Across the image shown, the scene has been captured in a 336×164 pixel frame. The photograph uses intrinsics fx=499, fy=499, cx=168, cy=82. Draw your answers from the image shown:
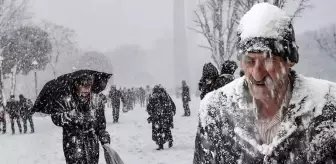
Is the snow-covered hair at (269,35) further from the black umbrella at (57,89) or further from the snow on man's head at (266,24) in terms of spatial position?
the black umbrella at (57,89)

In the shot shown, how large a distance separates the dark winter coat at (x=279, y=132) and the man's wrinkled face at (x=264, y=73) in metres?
Result: 0.09

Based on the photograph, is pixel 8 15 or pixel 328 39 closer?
pixel 8 15

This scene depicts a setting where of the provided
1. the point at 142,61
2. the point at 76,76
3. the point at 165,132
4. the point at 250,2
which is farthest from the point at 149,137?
the point at 142,61

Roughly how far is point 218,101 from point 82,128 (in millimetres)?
4527

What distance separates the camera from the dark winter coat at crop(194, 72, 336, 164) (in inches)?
67.4

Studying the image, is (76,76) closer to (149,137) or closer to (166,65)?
(149,137)

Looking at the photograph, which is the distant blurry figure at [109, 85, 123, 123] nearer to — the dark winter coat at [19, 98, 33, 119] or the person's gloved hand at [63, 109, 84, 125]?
the dark winter coat at [19, 98, 33, 119]

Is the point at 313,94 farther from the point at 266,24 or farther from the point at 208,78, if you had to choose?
the point at 208,78

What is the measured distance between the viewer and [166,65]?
6850 inches

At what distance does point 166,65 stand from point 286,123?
172 m

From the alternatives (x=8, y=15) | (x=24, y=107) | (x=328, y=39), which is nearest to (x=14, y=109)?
Answer: (x=24, y=107)

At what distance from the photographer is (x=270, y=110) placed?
178 cm

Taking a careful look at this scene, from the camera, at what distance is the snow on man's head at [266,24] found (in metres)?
1.76

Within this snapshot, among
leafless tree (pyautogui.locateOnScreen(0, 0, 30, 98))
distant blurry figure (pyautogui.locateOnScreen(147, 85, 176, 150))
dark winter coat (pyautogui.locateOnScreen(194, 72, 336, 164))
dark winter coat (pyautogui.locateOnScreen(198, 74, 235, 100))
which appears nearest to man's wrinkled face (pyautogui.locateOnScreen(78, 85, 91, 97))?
dark winter coat (pyautogui.locateOnScreen(198, 74, 235, 100))
